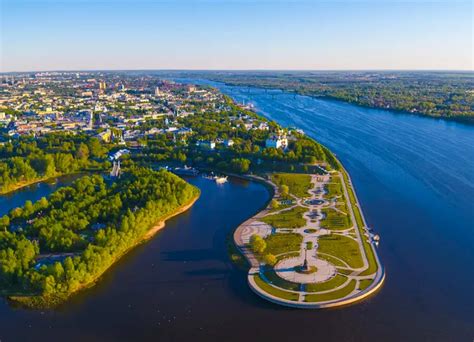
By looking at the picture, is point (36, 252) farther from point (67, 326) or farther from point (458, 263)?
point (458, 263)

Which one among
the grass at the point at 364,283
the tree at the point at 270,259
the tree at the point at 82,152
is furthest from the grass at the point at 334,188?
the tree at the point at 82,152

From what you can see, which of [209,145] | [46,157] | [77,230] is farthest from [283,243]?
→ [46,157]

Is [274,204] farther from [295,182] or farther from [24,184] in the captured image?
[24,184]

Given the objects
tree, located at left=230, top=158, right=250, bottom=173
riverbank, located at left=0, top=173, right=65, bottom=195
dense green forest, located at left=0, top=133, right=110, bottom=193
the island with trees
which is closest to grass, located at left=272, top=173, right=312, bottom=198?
the island with trees

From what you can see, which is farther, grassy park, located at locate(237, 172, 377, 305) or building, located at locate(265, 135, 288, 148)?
building, located at locate(265, 135, 288, 148)

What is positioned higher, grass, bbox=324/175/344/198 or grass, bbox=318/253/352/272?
grass, bbox=324/175/344/198

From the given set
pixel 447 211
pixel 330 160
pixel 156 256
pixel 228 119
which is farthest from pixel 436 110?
pixel 156 256

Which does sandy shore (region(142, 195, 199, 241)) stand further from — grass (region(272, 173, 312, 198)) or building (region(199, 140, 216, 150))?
building (region(199, 140, 216, 150))
